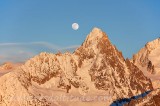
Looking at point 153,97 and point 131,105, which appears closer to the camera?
point 153,97

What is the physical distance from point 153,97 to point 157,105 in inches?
282

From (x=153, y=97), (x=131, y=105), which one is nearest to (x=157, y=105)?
(x=153, y=97)

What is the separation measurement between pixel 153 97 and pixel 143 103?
13.3 ft

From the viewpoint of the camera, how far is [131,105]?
578 ft

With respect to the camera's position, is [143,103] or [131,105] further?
[131,105]

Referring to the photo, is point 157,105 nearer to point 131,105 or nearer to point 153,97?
point 153,97

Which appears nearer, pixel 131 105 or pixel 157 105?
pixel 157 105

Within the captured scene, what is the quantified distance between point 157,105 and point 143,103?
8.03 meters

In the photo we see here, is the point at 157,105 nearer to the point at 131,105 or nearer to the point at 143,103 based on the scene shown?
the point at 143,103

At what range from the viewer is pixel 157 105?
158 metres

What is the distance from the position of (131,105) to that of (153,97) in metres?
13.8

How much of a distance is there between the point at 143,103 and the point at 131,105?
38.7 ft

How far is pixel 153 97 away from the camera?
16475 cm
